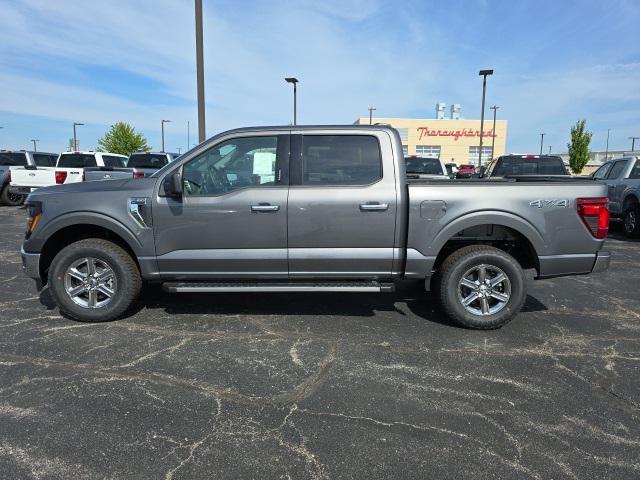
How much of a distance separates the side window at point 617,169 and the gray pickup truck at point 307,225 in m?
8.34

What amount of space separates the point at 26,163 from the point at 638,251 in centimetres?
1874

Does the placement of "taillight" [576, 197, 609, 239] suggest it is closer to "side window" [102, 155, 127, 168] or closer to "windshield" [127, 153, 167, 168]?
"windshield" [127, 153, 167, 168]

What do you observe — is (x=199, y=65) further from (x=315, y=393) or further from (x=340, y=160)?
(x=315, y=393)

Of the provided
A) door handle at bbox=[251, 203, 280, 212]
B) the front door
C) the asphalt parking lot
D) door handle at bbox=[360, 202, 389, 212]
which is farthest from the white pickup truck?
door handle at bbox=[360, 202, 389, 212]

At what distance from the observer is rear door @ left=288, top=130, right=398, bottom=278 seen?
4512mm

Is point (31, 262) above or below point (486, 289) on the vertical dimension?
above

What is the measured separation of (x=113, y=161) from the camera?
1678cm

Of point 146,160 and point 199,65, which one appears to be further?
point 146,160

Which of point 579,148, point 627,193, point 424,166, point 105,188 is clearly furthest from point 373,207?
point 579,148

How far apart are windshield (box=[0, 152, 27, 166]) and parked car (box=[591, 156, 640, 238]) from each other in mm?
18229

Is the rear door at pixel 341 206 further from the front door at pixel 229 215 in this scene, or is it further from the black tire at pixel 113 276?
the black tire at pixel 113 276

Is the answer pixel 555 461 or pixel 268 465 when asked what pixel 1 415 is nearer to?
pixel 268 465

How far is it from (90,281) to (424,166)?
953cm

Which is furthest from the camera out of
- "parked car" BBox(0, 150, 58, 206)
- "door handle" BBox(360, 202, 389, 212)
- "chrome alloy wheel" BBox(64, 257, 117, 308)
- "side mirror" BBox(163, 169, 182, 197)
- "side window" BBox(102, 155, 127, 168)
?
"parked car" BBox(0, 150, 58, 206)
